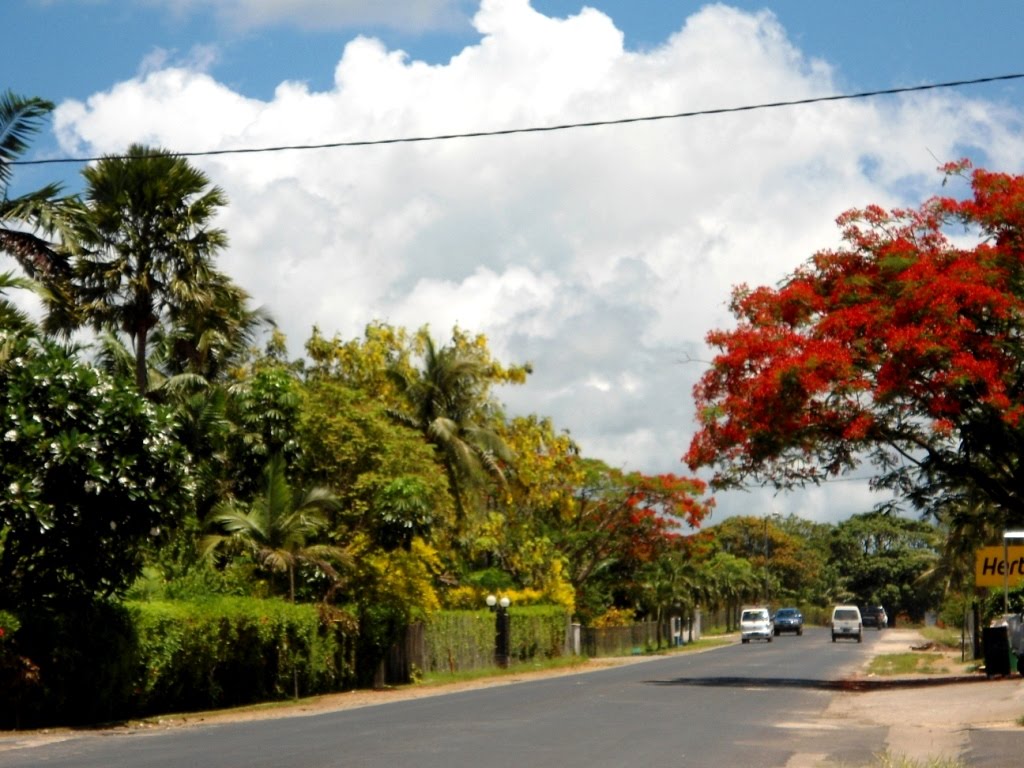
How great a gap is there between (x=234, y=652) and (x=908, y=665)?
23775 millimetres

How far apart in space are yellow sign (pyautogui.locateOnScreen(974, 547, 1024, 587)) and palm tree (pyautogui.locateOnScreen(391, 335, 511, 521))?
1962cm

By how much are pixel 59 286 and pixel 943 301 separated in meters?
16.0

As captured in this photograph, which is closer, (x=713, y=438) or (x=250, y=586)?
(x=713, y=438)

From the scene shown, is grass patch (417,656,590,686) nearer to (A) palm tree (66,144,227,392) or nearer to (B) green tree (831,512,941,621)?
(A) palm tree (66,144,227,392)

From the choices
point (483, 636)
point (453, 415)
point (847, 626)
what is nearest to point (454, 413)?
point (453, 415)

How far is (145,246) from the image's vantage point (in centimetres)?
3309

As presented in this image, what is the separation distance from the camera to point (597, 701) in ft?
84.4

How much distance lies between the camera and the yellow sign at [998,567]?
2841 cm

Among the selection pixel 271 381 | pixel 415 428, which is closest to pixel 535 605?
pixel 415 428

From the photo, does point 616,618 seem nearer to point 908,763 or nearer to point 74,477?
point 74,477

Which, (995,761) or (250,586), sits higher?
(250,586)

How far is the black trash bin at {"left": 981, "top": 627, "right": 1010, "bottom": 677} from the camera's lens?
30.7m

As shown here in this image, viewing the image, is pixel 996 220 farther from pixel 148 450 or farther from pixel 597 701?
pixel 148 450

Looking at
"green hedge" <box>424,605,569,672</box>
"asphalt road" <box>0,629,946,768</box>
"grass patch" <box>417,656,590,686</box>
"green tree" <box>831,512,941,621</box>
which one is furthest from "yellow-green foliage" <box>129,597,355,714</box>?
"green tree" <box>831,512,941,621</box>
